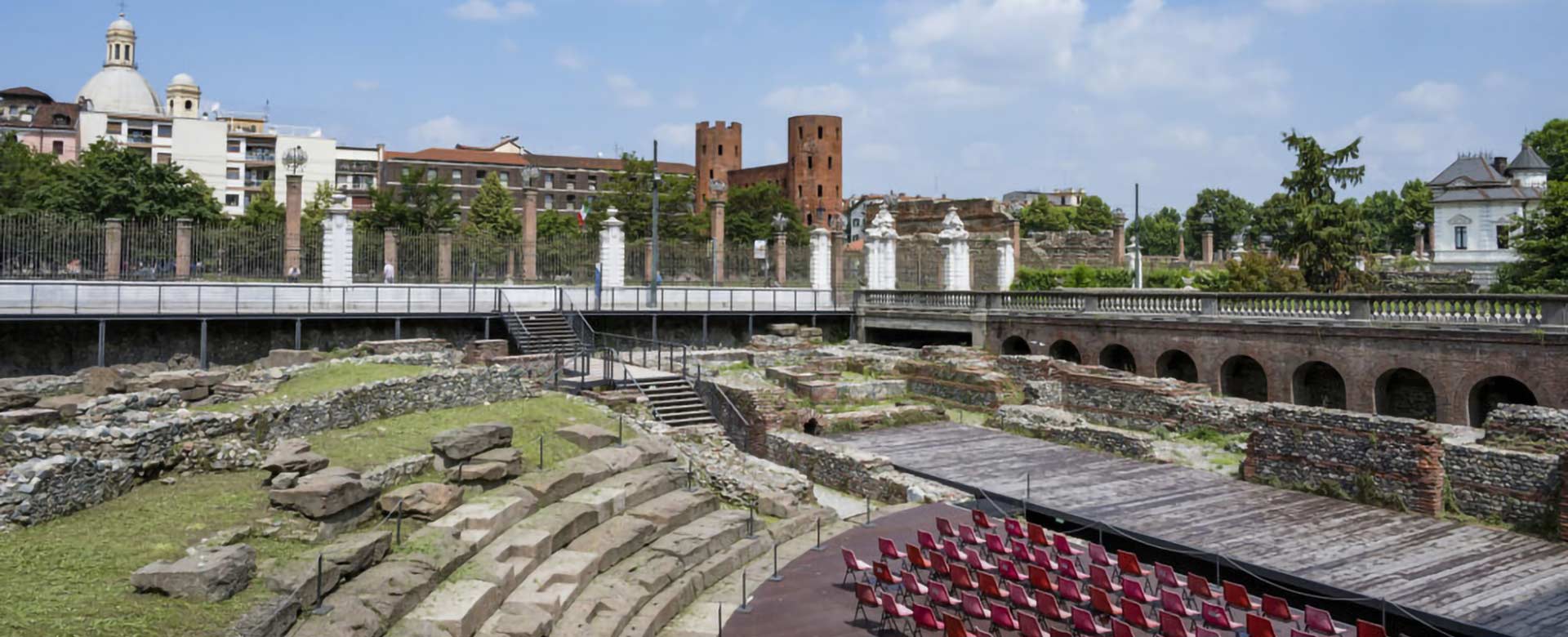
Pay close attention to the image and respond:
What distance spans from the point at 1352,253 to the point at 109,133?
85565 mm

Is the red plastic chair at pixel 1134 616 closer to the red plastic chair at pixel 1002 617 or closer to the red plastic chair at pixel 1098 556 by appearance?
the red plastic chair at pixel 1002 617

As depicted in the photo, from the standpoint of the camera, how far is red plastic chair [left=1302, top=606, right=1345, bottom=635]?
407 inches

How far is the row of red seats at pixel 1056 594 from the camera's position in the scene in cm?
1045

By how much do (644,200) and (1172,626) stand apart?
58817mm

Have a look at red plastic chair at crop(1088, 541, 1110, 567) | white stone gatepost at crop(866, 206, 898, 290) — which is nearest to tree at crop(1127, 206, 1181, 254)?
white stone gatepost at crop(866, 206, 898, 290)

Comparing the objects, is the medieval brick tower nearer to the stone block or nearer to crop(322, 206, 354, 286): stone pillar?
A: crop(322, 206, 354, 286): stone pillar

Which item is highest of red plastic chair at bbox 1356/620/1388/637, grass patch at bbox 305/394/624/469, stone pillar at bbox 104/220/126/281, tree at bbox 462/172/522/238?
tree at bbox 462/172/522/238

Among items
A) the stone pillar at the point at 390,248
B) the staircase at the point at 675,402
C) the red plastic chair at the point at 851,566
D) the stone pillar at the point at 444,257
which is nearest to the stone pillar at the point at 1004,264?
the stone pillar at the point at 444,257

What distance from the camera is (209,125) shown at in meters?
80.8

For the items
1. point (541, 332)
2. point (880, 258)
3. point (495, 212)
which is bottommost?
point (541, 332)

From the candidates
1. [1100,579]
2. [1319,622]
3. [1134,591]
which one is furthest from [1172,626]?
[1100,579]

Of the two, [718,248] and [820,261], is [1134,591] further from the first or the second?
[820,261]

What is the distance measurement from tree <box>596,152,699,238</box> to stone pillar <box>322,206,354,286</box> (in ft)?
106

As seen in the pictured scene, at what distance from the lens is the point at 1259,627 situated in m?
10.0
